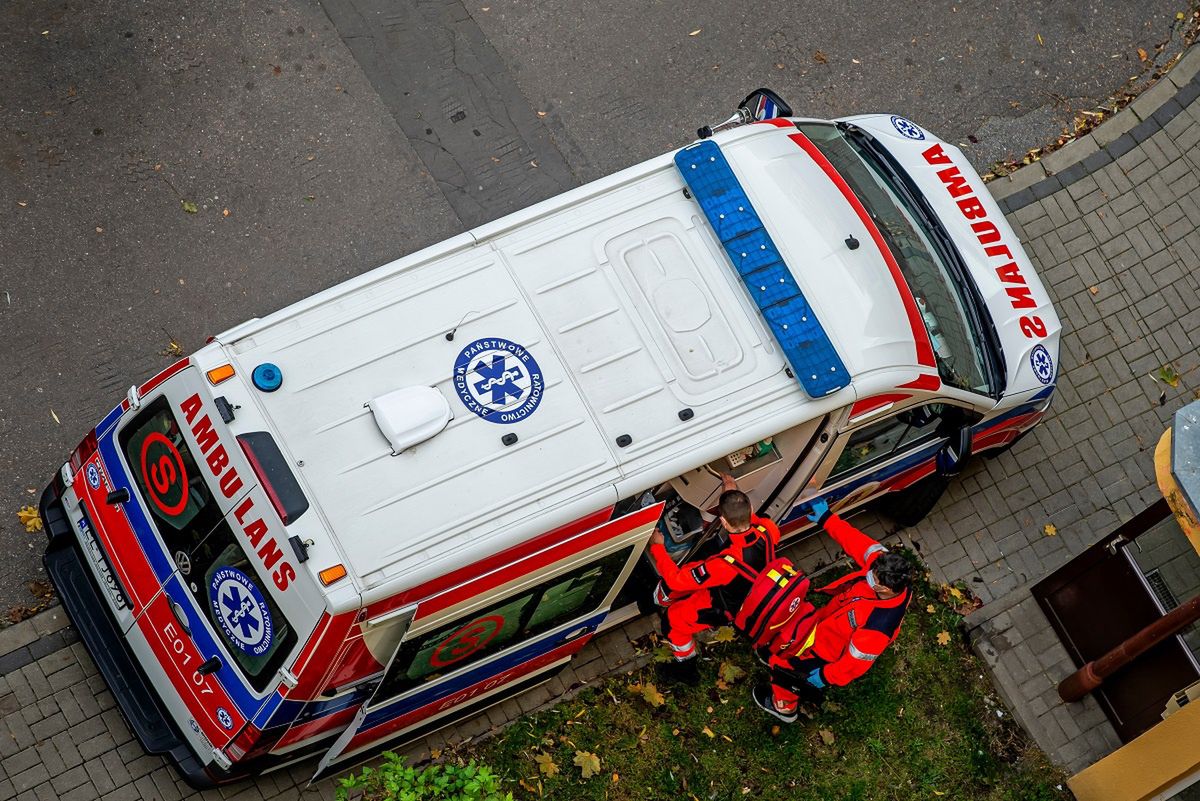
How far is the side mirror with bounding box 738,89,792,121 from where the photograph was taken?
750 cm

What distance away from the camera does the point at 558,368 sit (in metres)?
6.16

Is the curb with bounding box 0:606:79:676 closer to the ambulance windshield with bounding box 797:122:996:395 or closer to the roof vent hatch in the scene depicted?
the roof vent hatch

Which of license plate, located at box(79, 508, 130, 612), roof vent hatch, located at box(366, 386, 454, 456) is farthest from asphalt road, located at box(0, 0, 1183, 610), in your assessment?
roof vent hatch, located at box(366, 386, 454, 456)

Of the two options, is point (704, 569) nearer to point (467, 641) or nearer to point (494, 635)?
point (494, 635)

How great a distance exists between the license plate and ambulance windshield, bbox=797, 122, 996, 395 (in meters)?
4.71

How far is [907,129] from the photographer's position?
825cm

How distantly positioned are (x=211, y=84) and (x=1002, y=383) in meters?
5.92

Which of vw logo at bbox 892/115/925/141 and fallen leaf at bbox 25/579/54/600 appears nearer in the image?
fallen leaf at bbox 25/579/54/600

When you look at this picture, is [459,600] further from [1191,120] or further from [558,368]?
[1191,120]

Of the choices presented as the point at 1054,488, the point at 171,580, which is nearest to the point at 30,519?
the point at 171,580

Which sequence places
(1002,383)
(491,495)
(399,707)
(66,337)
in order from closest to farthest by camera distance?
(491,495) → (399,707) → (1002,383) → (66,337)

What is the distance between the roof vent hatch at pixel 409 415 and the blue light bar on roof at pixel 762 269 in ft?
5.87

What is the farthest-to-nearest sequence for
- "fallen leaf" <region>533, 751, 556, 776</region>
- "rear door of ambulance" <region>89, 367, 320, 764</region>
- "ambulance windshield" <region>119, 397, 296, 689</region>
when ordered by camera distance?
1. "fallen leaf" <region>533, 751, 556, 776</region>
2. "ambulance windshield" <region>119, 397, 296, 689</region>
3. "rear door of ambulance" <region>89, 367, 320, 764</region>

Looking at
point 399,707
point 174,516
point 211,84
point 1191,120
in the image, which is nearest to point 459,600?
point 399,707
